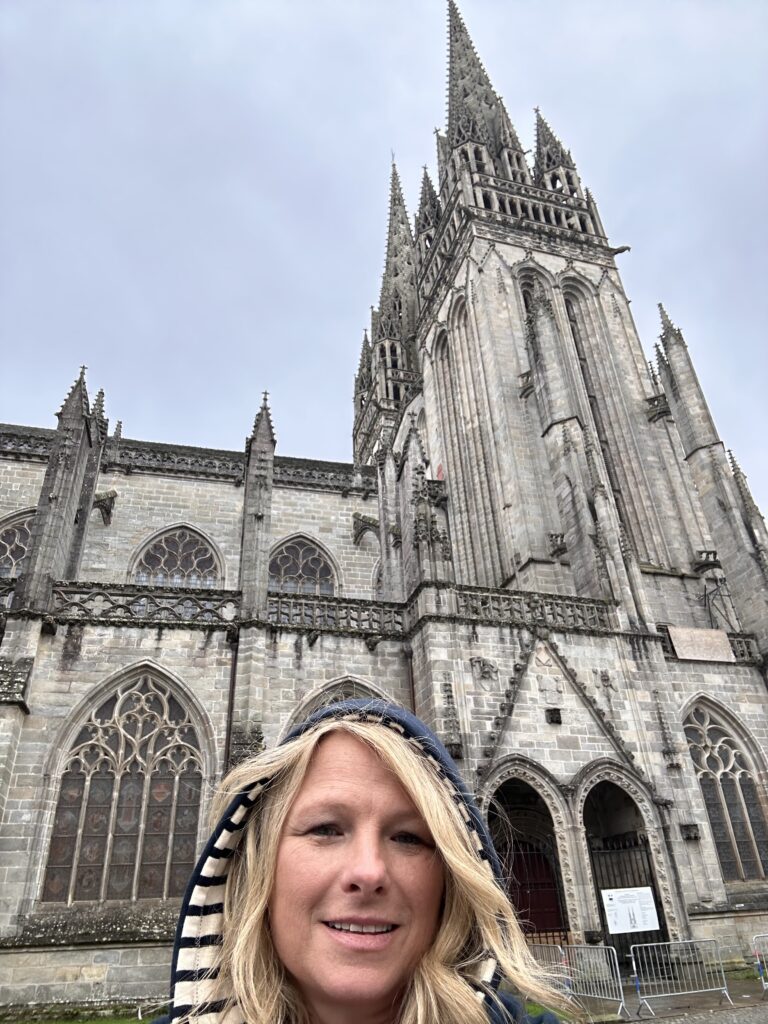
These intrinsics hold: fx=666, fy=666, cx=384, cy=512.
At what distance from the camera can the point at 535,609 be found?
14367 mm

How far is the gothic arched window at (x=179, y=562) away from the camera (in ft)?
62.2

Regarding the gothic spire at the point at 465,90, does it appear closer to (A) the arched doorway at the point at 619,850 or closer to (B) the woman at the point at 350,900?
(A) the arched doorway at the point at 619,850

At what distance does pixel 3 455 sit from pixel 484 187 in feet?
70.3

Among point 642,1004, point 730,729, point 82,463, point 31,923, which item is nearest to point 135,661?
point 31,923

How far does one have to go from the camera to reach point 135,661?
12.4 meters

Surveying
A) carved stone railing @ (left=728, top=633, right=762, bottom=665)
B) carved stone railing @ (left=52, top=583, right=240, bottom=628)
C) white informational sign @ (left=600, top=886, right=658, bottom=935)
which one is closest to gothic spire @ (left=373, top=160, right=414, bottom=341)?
carved stone railing @ (left=728, top=633, right=762, bottom=665)

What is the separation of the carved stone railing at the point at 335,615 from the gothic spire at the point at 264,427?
4.19 meters

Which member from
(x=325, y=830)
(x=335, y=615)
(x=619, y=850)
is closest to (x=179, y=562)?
(x=335, y=615)

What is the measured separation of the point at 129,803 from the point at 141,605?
363 centimetres

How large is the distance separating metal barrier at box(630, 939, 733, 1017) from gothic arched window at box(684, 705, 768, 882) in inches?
113

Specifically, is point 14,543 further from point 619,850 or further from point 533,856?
point 619,850

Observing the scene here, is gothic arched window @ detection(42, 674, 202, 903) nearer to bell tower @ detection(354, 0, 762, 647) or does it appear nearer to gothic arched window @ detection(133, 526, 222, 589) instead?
gothic arched window @ detection(133, 526, 222, 589)

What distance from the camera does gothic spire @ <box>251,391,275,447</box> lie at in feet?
53.0

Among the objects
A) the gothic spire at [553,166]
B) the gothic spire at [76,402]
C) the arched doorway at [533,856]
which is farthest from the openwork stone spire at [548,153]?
the arched doorway at [533,856]
